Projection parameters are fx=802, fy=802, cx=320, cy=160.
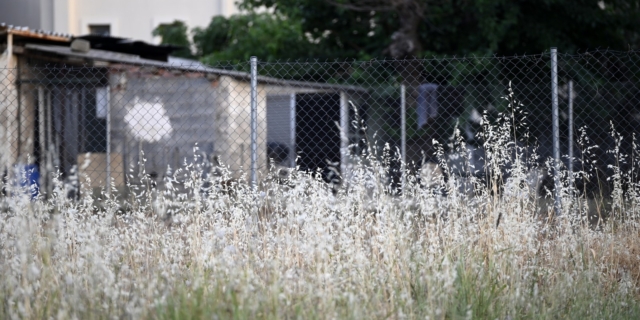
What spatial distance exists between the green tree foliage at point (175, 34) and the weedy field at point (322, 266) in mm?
18940

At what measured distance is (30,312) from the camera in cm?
342

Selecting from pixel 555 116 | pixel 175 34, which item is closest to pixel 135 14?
pixel 175 34

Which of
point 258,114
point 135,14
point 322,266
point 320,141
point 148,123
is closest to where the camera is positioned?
point 322,266

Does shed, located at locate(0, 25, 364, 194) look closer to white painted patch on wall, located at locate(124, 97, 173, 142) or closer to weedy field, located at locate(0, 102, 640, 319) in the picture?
white painted patch on wall, located at locate(124, 97, 173, 142)

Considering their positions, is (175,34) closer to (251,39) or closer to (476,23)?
(251,39)

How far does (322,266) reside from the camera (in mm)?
4105

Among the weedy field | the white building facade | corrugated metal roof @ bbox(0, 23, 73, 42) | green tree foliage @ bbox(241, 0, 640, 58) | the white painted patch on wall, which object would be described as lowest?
the weedy field

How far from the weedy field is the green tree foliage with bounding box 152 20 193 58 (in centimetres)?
1894

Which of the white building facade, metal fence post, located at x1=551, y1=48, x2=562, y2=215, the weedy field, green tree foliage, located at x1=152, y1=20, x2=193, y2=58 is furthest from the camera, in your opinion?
the white building facade

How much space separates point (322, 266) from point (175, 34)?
20.3 metres

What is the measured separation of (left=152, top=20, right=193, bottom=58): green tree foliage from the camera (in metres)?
23.5

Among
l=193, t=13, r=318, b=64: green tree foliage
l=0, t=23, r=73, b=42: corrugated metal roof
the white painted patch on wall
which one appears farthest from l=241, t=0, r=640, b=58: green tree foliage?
l=0, t=23, r=73, b=42: corrugated metal roof

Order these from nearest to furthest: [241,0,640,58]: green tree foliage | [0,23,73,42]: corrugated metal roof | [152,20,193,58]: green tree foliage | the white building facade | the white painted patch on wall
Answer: [0,23,73,42]: corrugated metal roof, the white painted patch on wall, [241,0,640,58]: green tree foliage, [152,20,193,58]: green tree foliage, the white building facade

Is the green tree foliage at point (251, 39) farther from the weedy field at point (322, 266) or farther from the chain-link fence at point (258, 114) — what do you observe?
the weedy field at point (322, 266)
